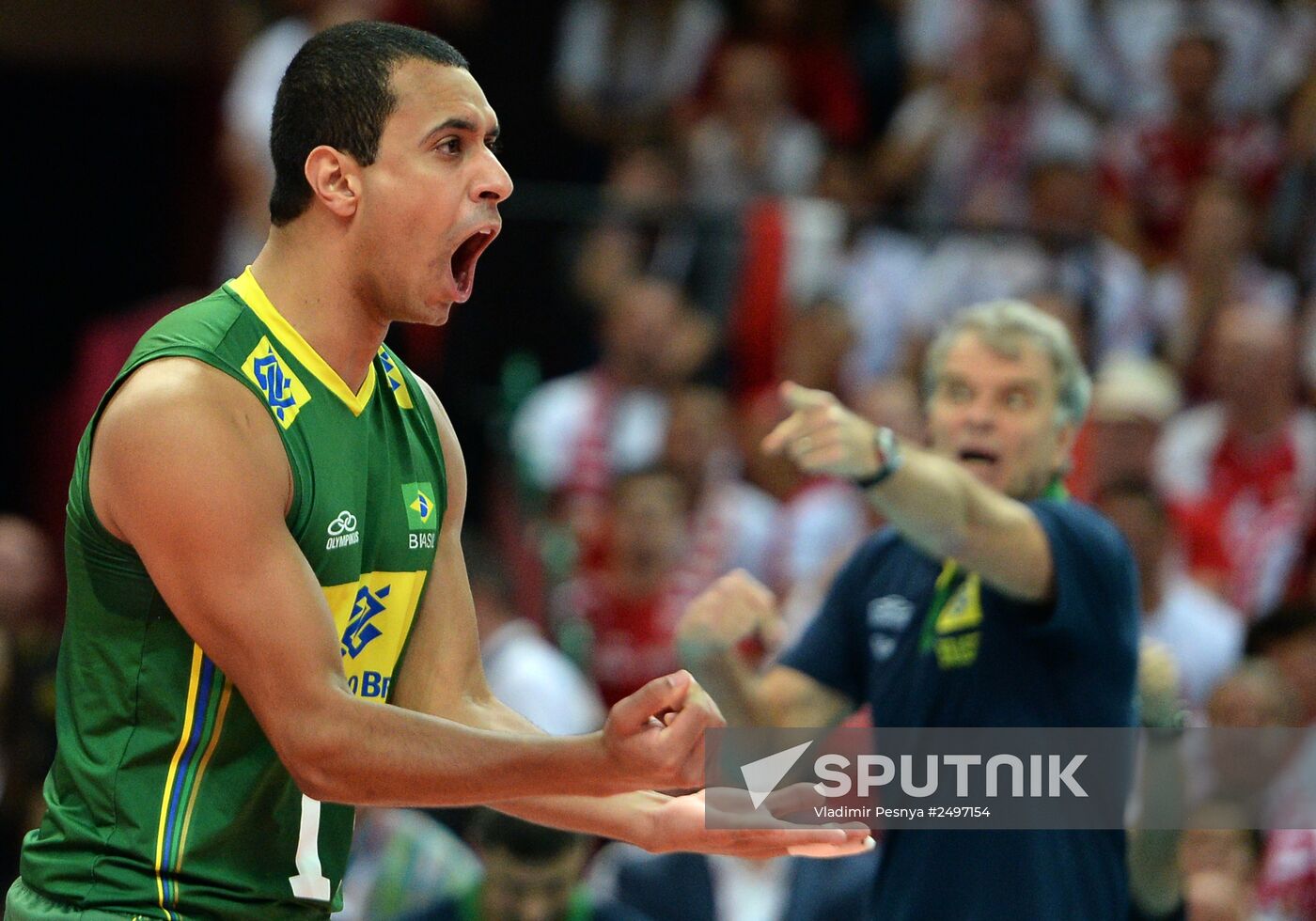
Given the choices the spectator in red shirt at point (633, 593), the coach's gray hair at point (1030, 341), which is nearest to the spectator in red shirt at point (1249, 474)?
the spectator in red shirt at point (633, 593)

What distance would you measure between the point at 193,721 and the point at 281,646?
0.28 m

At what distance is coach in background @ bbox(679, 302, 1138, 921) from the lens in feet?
14.2

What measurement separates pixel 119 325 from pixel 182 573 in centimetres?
638

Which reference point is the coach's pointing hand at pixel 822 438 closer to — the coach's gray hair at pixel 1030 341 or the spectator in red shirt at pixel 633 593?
the coach's gray hair at pixel 1030 341

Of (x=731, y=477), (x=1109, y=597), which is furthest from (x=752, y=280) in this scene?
(x=1109, y=597)

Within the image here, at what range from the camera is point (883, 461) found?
4250mm

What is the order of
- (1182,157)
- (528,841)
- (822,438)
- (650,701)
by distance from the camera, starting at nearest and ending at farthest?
(650,701) < (822,438) < (528,841) < (1182,157)

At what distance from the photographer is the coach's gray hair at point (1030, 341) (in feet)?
16.1

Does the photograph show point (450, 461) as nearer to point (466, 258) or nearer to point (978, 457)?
point (466, 258)

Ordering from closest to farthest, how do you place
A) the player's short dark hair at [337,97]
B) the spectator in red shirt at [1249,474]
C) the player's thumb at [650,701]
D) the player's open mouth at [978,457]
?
the player's thumb at [650,701]
the player's short dark hair at [337,97]
the player's open mouth at [978,457]
the spectator in red shirt at [1249,474]

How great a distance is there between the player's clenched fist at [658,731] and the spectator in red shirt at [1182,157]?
7.10 meters

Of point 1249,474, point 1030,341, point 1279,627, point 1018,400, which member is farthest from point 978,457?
point 1249,474

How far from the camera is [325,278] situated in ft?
10.6

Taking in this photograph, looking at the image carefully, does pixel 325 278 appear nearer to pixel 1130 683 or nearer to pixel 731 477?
pixel 1130 683
